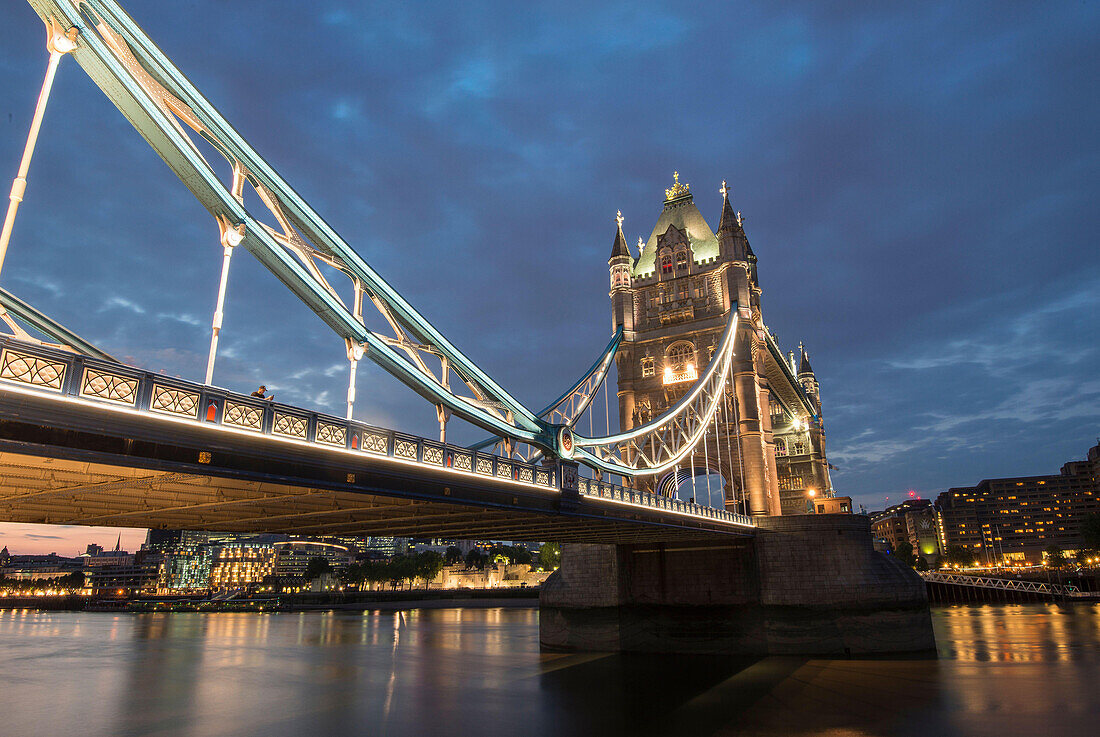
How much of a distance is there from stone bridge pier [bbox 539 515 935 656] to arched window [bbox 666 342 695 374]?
1563cm

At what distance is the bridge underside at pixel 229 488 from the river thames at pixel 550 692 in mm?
5802

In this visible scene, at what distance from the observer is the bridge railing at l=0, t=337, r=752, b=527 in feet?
31.2

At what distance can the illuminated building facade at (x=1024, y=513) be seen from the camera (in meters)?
173

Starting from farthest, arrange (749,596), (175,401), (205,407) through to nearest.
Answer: (749,596)
(205,407)
(175,401)

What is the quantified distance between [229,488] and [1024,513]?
212 meters

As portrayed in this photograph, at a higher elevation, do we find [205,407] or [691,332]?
[691,332]

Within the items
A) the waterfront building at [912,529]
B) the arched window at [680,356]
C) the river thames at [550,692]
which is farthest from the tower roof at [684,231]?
the waterfront building at [912,529]

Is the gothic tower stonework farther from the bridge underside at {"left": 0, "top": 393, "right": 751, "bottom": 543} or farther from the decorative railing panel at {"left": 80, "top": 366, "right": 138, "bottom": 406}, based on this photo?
the decorative railing panel at {"left": 80, "top": 366, "right": 138, "bottom": 406}

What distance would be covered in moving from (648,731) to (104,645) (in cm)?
4778

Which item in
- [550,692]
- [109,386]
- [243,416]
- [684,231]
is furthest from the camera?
[684,231]

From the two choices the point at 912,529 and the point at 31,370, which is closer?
the point at 31,370

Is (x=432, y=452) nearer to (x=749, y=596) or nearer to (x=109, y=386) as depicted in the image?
(x=109, y=386)

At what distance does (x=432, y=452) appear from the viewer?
53.6ft

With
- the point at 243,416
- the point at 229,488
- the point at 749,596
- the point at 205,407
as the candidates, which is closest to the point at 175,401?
the point at 205,407
